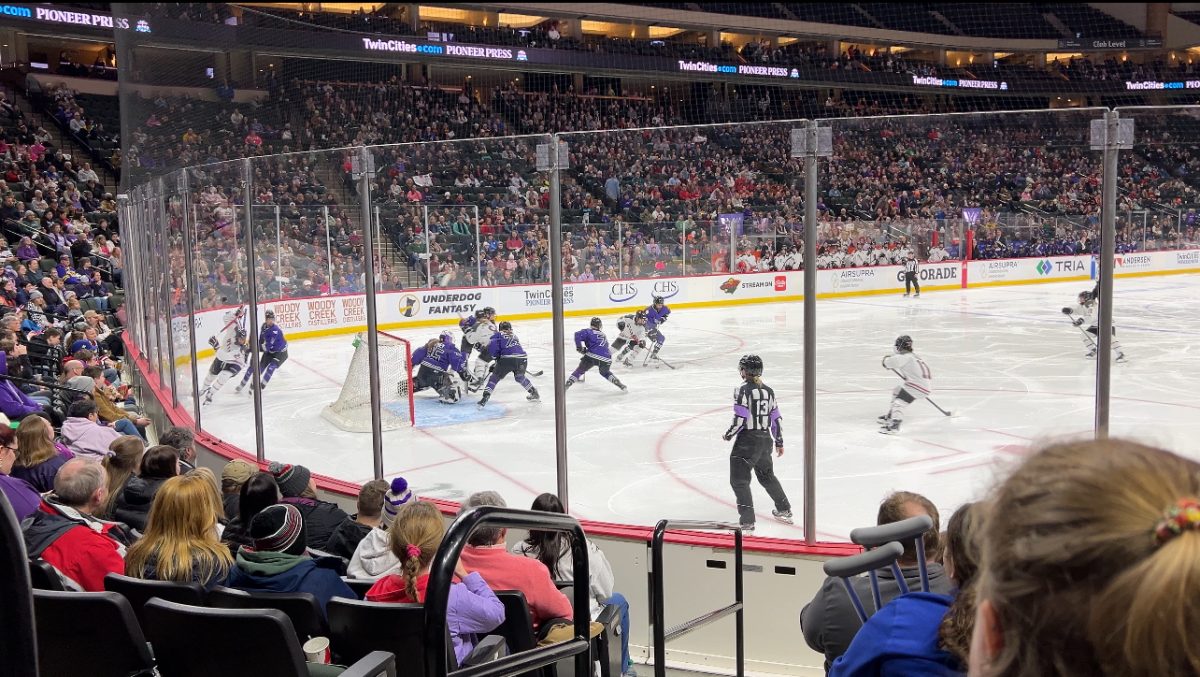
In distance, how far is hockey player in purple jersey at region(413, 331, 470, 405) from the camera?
23.3 ft

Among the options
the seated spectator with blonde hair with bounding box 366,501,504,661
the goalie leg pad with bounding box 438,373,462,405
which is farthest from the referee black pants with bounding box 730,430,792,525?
the seated spectator with blonde hair with bounding box 366,501,504,661

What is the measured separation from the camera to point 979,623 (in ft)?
3.05

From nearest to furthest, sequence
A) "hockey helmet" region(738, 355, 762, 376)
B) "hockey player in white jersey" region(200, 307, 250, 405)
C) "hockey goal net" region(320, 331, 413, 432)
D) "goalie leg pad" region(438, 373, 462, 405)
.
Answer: "hockey helmet" region(738, 355, 762, 376)
"hockey goal net" region(320, 331, 413, 432)
"goalie leg pad" region(438, 373, 462, 405)
"hockey player in white jersey" region(200, 307, 250, 405)

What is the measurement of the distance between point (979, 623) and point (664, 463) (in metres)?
5.70

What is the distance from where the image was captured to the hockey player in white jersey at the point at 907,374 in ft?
21.4

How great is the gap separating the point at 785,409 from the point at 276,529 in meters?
3.21

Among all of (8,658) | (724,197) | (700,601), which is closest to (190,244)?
(724,197)

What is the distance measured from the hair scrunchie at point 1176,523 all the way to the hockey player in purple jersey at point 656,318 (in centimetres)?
675

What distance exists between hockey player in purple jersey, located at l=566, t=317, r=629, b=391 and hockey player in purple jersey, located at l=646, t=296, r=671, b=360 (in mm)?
453

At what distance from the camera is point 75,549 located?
3221 mm

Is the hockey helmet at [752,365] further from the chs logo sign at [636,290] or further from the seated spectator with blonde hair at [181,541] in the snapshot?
the seated spectator with blonde hair at [181,541]

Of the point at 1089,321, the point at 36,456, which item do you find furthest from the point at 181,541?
the point at 1089,321

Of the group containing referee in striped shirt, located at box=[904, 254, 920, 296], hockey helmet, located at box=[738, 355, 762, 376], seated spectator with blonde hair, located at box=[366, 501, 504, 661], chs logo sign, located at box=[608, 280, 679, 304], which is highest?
referee in striped shirt, located at box=[904, 254, 920, 296]

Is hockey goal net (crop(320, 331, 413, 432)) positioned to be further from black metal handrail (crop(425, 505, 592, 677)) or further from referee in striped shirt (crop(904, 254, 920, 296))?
black metal handrail (crop(425, 505, 592, 677))
